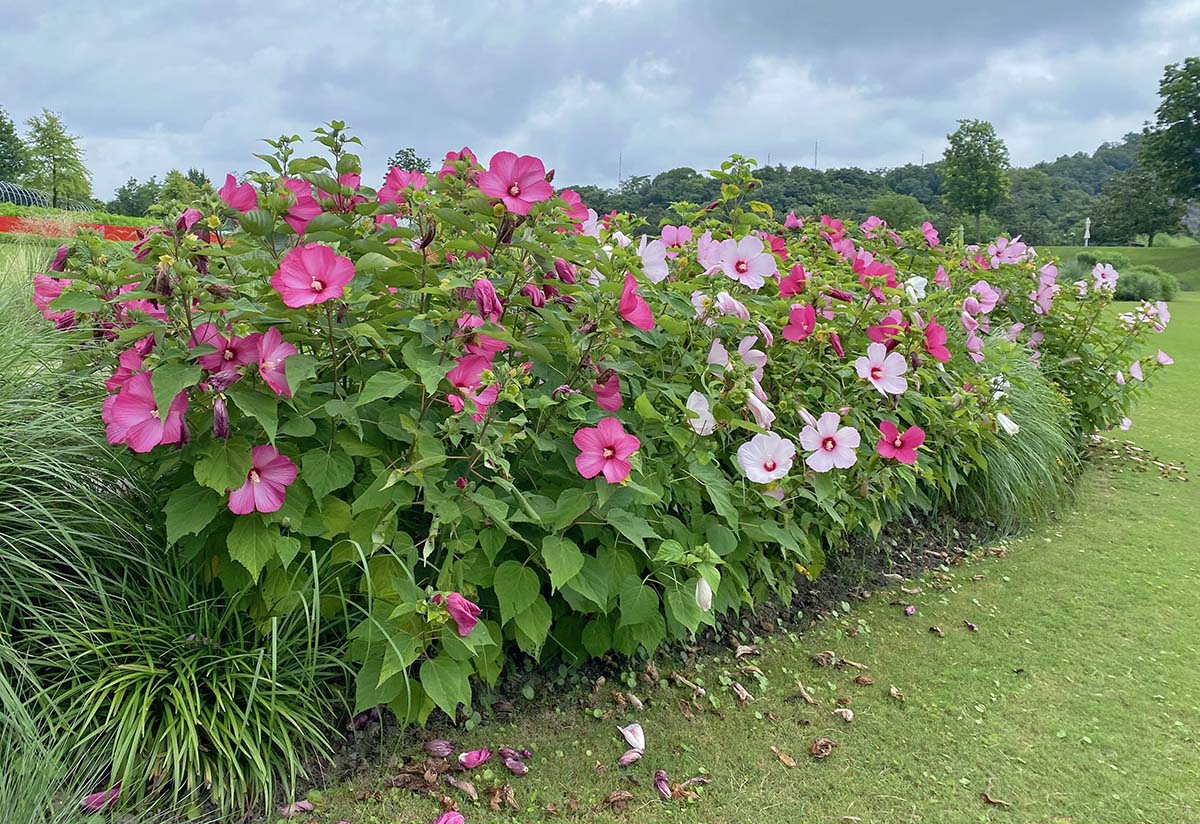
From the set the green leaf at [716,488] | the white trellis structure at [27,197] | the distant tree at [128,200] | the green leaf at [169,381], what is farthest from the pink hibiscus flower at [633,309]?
the distant tree at [128,200]

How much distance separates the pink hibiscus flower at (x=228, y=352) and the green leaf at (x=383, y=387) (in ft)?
0.68

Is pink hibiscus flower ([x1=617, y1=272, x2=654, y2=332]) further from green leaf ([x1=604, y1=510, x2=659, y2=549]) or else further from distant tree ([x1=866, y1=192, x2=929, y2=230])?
distant tree ([x1=866, y1=192, x2=929, y2=230])

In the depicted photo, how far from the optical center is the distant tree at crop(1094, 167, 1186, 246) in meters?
44.1

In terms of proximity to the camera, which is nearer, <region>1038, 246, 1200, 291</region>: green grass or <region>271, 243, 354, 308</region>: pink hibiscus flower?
<region>271, 243, 354, 308</region>: pink hibiscus flower

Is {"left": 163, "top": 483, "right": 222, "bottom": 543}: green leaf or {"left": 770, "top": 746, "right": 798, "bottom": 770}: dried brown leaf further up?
{"left": 163, "top": 483, "right": 222, "bottom": 543}: green leaf

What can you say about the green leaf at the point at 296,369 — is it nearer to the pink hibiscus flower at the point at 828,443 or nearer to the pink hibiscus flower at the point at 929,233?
the pink hibiscus flower at the point at 828,443

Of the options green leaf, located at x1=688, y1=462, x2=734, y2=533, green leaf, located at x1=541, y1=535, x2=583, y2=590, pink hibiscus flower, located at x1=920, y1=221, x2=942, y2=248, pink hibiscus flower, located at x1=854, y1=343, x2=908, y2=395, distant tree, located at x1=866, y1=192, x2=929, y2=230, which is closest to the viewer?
green leaf, located at x1=541, y1=535, x2=583, y2=590

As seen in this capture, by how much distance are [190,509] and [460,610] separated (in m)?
0.56

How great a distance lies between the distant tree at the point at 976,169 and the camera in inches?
1537

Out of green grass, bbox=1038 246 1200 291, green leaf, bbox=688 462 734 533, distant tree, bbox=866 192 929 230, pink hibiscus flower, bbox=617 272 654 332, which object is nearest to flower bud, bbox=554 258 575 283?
pink hibiscus flower, bbox=617 272 654 332

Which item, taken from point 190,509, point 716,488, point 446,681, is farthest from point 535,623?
point 190,509

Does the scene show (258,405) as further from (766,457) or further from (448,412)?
(766,457)

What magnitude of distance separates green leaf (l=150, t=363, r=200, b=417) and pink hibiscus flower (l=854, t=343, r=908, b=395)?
1671 millimetres

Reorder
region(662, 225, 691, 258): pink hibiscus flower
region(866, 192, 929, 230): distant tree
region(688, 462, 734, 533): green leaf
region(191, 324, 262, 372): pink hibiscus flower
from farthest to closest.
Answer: region(866, 192, 929, 230): distant tree
region(662, 225, 691, 258): pink hibiscus flower
region(688, 462, 734, 533): green leaf
region(191, 324, 262, 372): pink hibiscus flower
